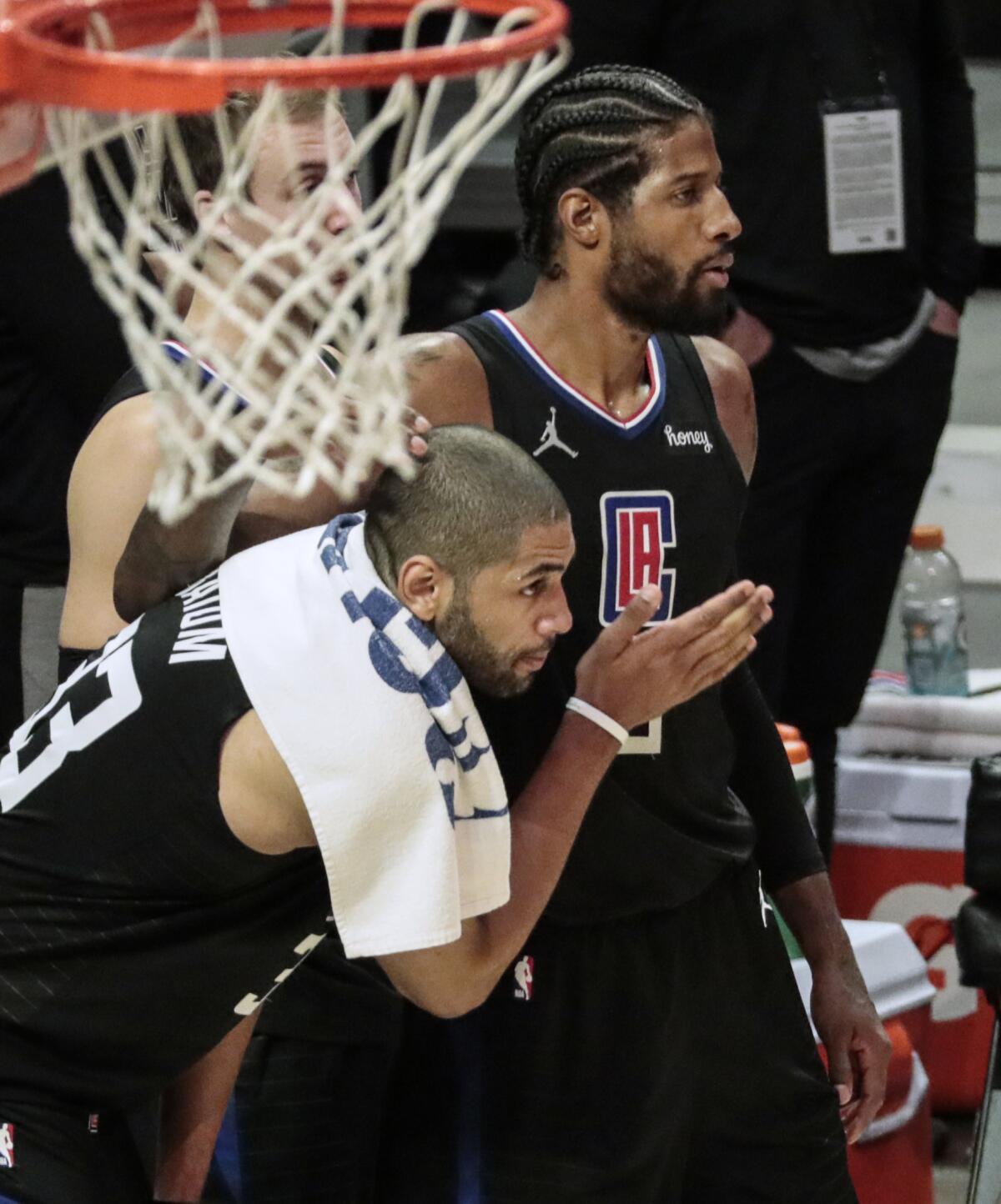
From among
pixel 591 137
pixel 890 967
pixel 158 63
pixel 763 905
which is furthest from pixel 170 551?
pixel 890 967

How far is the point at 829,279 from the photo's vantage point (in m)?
4.15

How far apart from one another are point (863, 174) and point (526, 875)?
2162mm

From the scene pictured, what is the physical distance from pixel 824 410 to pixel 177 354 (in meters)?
1.88

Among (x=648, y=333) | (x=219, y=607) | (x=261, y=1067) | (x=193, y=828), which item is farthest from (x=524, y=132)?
(x=261, y=1067)

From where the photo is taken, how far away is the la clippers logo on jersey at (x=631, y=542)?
264cm

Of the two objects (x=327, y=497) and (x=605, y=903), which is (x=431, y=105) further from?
(x=605, y=903)

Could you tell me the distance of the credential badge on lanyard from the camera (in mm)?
4117

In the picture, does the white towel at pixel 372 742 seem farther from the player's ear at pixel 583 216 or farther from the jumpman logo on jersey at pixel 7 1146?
the player's ear at pixel 583 216

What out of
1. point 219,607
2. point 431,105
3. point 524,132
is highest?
point 431,105

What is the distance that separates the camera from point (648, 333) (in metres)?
2.78

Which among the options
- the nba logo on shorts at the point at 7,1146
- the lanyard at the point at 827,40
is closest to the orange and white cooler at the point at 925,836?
the lanyard at the point at 827,40

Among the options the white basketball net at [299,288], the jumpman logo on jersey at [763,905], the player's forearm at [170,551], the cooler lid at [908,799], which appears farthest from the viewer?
the cooler lid at [908,799]

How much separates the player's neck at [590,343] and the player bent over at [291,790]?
1.24 ft

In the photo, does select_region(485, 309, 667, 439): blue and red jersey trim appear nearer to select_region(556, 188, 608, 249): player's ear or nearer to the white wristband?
select_region(556, 188, 608, 249): player's ear
